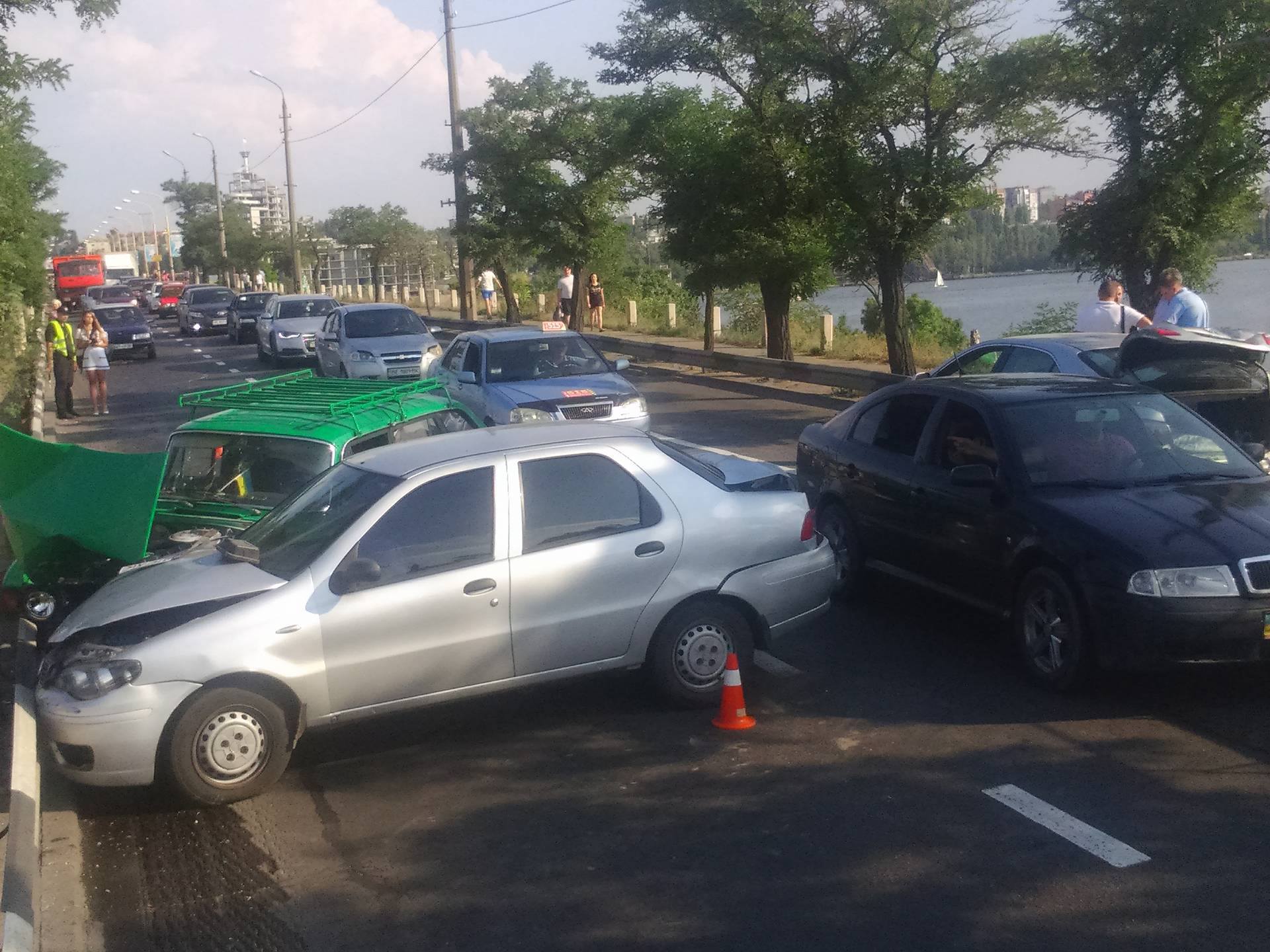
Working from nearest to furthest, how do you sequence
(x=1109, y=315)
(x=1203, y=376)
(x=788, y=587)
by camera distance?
1. (x=788, y=587)
2. (x=1203, y=376)
3. (x=1109, y=315)

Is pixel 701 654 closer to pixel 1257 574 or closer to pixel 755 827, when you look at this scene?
pixel 755 827

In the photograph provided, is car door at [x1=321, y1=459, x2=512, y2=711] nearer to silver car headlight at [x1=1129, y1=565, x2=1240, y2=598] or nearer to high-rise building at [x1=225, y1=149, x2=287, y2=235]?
silver car headlight at [x1=1129, y1=565, x2=1240, y2=598]

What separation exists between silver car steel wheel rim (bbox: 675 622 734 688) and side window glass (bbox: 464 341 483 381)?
8796mm

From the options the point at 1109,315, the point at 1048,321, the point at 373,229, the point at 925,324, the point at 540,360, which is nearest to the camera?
the point at 1109,315

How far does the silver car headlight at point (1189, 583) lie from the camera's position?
627 cm

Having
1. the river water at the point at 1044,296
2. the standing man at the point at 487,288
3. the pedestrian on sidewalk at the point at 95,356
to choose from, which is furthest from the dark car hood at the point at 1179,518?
the standing man at the point at 487,288

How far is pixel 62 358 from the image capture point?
837 inches

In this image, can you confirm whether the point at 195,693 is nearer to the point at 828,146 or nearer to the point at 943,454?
the point at 943,454

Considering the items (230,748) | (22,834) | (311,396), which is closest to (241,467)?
(311,396)

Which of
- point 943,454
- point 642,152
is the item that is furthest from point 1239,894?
point 642,152

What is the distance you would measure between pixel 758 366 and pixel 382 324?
6.89m

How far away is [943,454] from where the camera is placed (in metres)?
8.12

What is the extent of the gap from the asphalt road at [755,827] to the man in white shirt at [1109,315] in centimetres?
718

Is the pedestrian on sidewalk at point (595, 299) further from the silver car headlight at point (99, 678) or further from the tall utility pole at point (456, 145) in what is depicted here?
the silver car headlight at point (99, 678)
